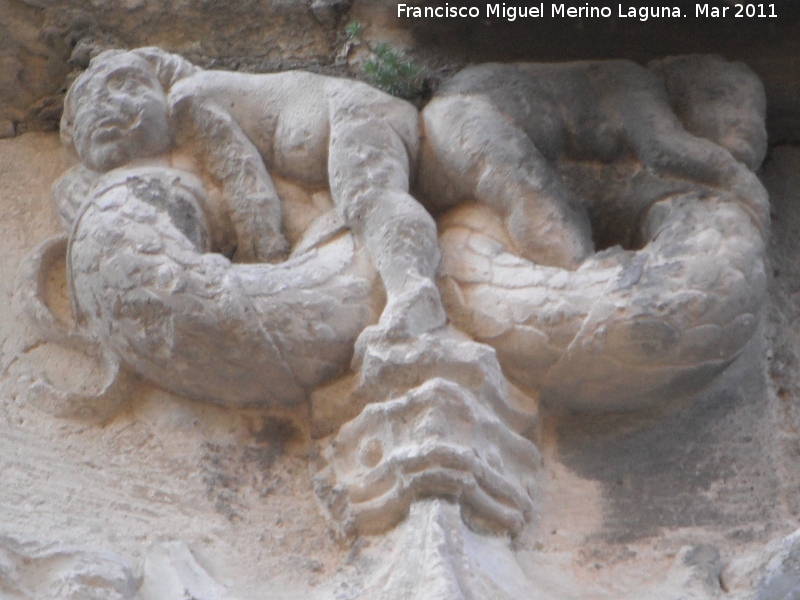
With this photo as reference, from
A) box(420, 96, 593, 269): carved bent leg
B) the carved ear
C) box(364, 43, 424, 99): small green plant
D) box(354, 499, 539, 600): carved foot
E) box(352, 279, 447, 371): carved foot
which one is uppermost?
the carved ear

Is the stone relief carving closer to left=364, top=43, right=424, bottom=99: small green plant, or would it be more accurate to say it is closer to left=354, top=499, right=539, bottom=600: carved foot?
left=354, top=499, right=539, bottom=600: carved foot

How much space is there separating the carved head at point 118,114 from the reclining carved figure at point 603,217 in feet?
1.78

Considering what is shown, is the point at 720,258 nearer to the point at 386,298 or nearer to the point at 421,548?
the point at 386,298

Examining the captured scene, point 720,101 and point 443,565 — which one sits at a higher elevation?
point 720,101

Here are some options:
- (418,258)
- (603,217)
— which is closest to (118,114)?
(418,258)

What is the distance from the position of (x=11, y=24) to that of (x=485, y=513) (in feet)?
5.37

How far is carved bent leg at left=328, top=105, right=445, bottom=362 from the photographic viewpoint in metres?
2.35

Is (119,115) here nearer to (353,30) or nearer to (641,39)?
(353,30)

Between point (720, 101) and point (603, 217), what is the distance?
332 millimetres

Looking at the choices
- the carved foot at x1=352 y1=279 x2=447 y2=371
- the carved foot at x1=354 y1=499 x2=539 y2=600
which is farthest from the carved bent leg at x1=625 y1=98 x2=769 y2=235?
the carved foot at x1=354 y1=499 x2=539 y2=600

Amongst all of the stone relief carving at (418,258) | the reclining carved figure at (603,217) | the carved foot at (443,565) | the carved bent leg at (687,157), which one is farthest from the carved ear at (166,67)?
the carved foot at (443,565)

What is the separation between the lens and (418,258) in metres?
2.45

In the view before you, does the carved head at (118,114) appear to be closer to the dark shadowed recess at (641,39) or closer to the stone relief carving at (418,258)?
the stone relief carving at (418,258)

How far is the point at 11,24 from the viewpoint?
304cm
